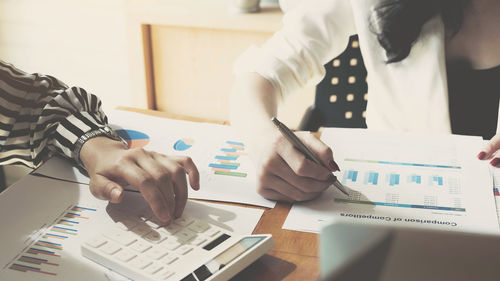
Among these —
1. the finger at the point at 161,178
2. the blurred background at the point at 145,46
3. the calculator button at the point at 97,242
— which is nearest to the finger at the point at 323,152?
the finger at the point at 161,178

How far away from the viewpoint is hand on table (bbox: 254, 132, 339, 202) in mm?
706

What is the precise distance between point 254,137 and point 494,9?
63cm

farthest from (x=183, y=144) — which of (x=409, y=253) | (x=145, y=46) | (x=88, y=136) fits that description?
(x=145, y=46)

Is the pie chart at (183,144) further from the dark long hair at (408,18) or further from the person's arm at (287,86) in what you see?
the dark long hair at (408,18)

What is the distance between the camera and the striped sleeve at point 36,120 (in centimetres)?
83

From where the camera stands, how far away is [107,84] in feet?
8.14

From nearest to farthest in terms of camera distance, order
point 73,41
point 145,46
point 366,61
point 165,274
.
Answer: point 165,274, point 366,61, point 145,46, point 73,41

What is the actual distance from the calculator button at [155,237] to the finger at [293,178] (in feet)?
0.62

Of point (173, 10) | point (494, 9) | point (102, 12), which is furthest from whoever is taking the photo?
point (102, 12)

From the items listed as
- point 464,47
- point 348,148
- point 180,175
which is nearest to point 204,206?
point 180,175

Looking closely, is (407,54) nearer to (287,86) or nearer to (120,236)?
(287,86)

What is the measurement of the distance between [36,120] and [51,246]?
31cm

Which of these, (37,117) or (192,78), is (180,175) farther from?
(192,78)

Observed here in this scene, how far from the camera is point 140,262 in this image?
0.55 meters
